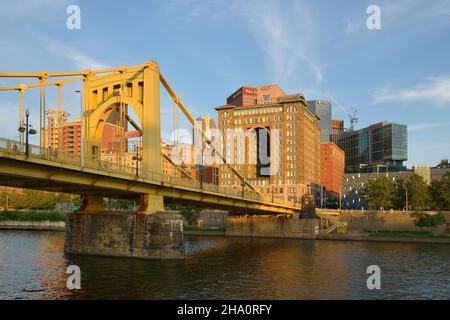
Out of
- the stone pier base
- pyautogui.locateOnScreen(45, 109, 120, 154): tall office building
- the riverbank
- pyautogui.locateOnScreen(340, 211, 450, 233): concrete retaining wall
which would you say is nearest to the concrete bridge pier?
the stone pier base

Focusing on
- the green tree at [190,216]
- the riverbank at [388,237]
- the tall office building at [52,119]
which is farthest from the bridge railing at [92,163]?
the green tree at [190,216]

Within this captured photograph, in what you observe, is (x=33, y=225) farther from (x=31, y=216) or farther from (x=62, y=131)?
(x=62, y=131)

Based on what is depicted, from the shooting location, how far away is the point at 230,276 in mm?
A: 49000

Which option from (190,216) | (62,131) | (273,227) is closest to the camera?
(62,131)

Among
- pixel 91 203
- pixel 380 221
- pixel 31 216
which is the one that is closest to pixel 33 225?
pixel 31 216

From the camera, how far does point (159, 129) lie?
6138cm

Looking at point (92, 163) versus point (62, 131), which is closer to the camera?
point (92, 163)

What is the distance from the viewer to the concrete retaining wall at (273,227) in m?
110

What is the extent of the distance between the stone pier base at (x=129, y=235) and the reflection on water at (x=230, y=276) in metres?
1.66

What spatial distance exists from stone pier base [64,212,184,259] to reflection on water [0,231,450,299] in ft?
5.45

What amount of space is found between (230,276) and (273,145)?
460 feet

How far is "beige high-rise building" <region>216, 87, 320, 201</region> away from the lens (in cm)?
18462

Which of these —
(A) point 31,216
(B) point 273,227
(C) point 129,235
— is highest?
(C) point 129,235

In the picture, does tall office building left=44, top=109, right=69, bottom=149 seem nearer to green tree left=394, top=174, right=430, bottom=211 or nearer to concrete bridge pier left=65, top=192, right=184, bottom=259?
concrete bridge pier left=65, top=192, right=184, bottom=259
